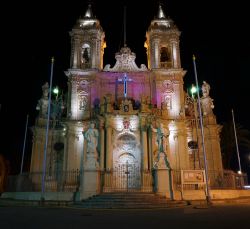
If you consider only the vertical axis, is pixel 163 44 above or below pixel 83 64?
above

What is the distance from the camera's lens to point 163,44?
111 feet

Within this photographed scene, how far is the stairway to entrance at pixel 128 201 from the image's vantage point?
14891 millimetres

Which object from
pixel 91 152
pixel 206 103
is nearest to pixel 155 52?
pixel 206 103

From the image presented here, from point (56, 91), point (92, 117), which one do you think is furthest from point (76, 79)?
point (92, 117)

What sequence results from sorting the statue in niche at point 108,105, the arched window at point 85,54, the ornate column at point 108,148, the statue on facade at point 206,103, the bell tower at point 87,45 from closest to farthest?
the ornate column at point 108,148, the statue in niche at point 108,105, the statue on facade at point 206,103, the bell tower at point 87,45, the arched window at point 85,54

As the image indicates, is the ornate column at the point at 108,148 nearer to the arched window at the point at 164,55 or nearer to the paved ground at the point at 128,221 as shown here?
the arched window at the point at 164,55

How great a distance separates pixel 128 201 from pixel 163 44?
23.3 meters

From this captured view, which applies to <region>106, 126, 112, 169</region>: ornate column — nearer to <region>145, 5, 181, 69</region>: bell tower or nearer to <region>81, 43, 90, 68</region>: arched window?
<region>145, 5, 181, 69</region>: bell tower

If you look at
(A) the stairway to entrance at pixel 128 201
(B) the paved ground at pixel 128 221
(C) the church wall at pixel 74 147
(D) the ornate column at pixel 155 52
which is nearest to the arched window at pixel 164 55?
(D) the ornate column at pixel 155 52

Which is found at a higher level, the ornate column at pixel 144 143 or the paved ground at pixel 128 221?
the ornate column at pixel 144 143

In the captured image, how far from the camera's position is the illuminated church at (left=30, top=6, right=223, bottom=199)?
26781mm

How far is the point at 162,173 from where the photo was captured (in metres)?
17.8

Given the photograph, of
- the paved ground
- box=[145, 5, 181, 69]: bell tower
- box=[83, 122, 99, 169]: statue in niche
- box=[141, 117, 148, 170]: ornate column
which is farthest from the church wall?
the paved ground

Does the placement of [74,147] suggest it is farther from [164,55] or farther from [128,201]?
[164,55]
